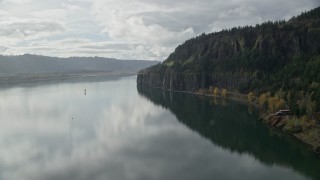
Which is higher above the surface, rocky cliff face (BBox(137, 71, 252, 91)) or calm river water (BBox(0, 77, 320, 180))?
rocky cliff face (BBox(137, 71, 252, 91))

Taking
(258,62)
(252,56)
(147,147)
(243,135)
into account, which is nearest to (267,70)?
(258,62)

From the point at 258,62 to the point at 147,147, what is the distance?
83.3 metres

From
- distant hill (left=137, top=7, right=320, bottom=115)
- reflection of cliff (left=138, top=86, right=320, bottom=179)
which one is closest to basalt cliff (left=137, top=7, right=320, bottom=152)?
distant hill (left=137, top=7, right=320, bottom=115)

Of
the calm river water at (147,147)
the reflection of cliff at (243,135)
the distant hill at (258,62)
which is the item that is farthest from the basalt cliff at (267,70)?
the calm river water at (147,147)

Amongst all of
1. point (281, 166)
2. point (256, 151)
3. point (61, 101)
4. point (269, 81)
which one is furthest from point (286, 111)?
point (61, 101)

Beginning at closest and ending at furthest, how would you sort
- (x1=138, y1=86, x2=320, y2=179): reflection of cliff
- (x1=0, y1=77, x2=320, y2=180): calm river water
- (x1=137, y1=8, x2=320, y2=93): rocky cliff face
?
(x1=0, y1=77, x2=320, y2=180): calm river water → (x1=138, y1=86, x2=320, y2=179): reflection of cliff → (x1=137, y1=8, x2=320, y2=93): rocky cliff face

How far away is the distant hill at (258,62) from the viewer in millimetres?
103812

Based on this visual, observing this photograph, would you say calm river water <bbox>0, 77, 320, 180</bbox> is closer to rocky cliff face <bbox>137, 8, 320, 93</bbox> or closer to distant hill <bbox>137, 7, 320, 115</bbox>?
distant hill <bbox>137, 7, 320, 115</bbox>

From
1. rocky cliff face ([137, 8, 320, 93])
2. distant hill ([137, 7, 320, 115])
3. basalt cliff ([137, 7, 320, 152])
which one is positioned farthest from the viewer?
rocky cliff face ([137, 8, 320, 93])

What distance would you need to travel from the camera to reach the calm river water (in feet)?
173

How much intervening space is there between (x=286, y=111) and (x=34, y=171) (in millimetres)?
50995

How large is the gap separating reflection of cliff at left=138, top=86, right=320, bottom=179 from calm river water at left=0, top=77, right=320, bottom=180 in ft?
0.50

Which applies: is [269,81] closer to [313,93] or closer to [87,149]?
[313,93]

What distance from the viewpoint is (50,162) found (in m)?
57.6
